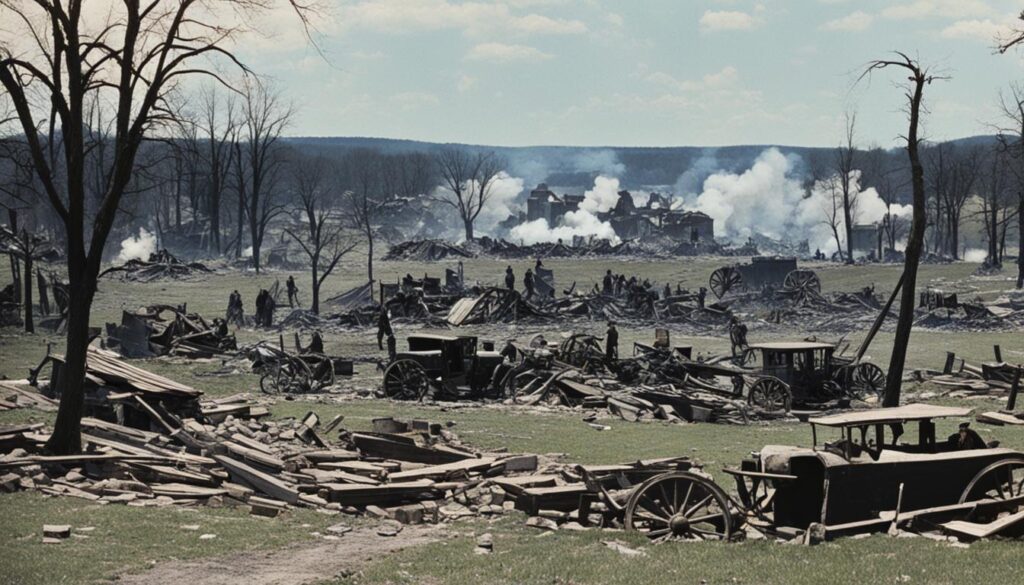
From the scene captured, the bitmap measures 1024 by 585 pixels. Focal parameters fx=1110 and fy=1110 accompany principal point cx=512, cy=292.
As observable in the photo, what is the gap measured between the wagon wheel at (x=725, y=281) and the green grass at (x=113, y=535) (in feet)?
162

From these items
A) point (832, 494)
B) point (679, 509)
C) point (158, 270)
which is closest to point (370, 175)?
point (158, 270)

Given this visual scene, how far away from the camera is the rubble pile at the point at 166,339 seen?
36.8 metres

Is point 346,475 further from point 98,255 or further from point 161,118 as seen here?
point 161,118

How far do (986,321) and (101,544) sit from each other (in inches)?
1688

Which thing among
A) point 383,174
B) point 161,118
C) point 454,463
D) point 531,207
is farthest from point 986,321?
point 383,174

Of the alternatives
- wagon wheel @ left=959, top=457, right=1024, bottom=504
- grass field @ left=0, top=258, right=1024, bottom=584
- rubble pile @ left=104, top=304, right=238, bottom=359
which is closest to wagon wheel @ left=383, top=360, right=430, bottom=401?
grass field @ left=0, top=258, right=1024, bottom=584

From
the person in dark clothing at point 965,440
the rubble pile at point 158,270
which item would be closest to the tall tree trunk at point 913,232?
the person in dark clothing at point 965,440

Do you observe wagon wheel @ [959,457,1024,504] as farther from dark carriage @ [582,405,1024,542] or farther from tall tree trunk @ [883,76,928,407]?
tall tree trunk @ [883,76,928,407]

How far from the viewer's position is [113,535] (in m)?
13.0

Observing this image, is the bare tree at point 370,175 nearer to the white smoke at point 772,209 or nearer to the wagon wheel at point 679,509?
the white smoke at point 772,209

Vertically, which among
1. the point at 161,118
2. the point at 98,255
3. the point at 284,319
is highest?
the point at 161,118

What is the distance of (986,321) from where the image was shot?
4741 centimetres

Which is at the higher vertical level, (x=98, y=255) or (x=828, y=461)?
(x=98, y=255)

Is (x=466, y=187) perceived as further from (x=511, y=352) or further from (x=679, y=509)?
(x=679, y=509)
